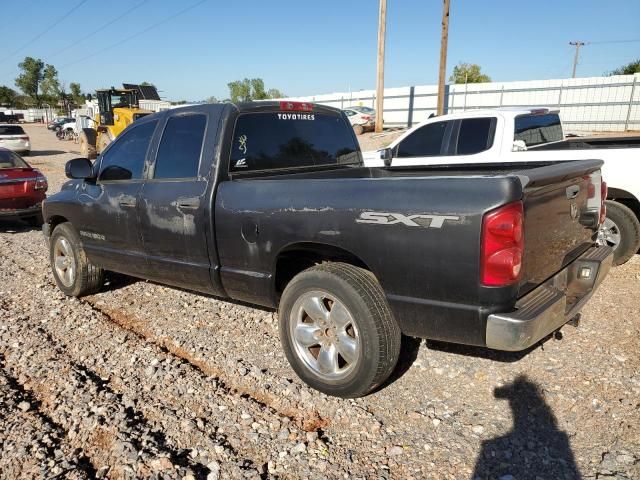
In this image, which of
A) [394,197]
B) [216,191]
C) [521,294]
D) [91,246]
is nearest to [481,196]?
[394,197]

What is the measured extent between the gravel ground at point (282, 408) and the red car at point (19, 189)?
188 inches

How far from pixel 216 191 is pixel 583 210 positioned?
2569 millimetres

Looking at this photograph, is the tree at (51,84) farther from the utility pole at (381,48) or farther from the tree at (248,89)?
the utility pole at (381,48)

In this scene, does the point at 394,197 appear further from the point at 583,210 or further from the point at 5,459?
the point at 5,459

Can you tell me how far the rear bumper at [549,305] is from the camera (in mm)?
2512

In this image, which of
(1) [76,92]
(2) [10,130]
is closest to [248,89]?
(1) [76,92]

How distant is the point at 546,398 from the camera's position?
316 cm

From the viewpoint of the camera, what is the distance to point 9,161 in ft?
29.2

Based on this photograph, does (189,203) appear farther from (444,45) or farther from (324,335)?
(444,45)

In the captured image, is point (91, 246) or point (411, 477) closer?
point (411, 477)

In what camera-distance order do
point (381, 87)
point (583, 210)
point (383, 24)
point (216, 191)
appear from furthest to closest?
point (381, 87)
point (383, 24)
point (216, 191)
point (583, 210)

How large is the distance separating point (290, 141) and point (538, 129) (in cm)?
409

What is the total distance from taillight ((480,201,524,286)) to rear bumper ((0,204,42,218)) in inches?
334

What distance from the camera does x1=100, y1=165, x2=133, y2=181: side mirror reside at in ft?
14.7
